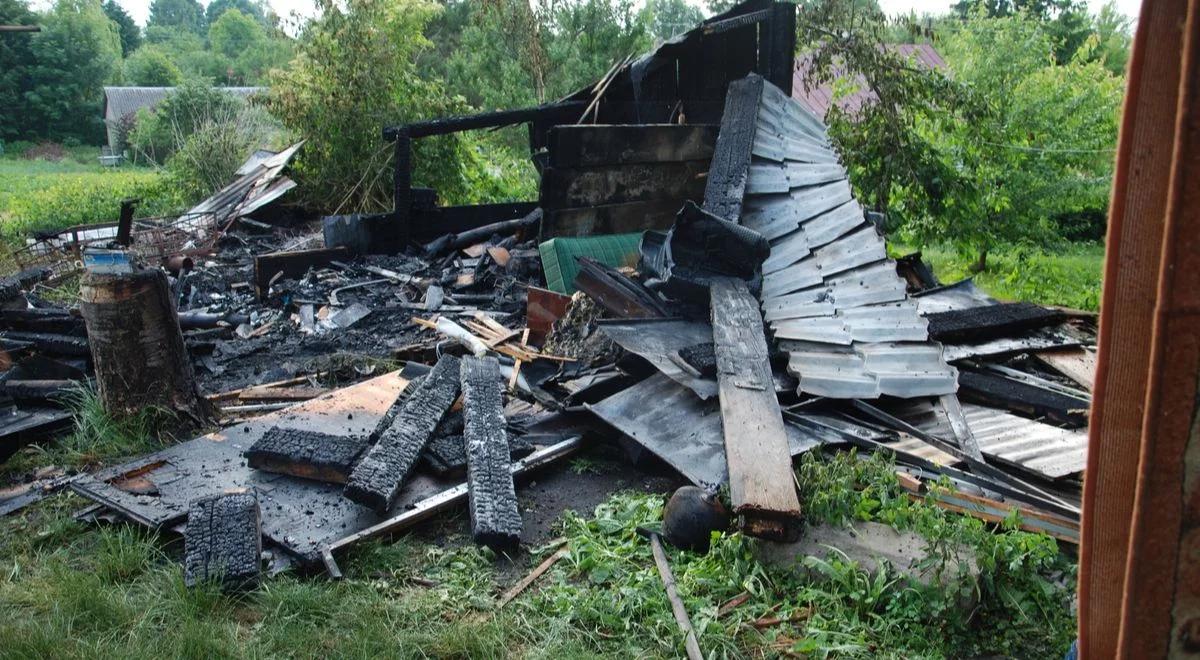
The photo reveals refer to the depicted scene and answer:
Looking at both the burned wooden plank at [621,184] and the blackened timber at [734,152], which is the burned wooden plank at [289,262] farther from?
the blackened timber at [734,152]

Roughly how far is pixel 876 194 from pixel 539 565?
8733 millimetres

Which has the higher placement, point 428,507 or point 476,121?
point 476,121

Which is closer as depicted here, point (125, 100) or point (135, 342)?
point (135, 342)

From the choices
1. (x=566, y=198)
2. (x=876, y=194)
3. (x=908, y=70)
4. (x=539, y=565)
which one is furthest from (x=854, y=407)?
(x=908, y=70)

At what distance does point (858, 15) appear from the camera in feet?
36.9

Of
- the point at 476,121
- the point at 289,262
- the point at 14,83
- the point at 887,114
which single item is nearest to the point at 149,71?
the point at 14,83

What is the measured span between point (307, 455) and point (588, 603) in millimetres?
2121

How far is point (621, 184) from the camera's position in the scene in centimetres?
912

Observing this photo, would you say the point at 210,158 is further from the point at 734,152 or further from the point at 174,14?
the point at 174,14

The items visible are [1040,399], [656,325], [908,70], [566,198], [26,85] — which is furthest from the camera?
[26,85]

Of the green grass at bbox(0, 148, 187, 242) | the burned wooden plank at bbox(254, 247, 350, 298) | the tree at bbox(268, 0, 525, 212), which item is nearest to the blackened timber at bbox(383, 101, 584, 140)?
the burned wooden plank at bbox(254, 247, 350, 298)

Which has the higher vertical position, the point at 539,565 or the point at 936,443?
the point at 936,443

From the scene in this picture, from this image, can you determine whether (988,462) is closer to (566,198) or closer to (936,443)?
(936,443)

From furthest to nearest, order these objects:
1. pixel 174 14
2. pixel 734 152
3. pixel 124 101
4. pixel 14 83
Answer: pixel 174 14
pixel 124 101
pixel 14 83
pixel 734 152
